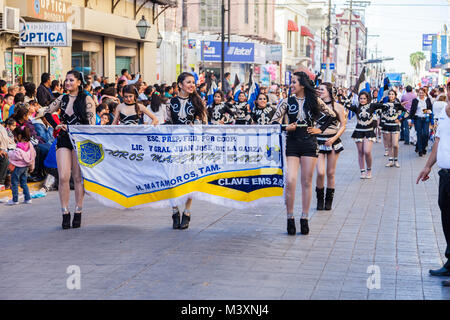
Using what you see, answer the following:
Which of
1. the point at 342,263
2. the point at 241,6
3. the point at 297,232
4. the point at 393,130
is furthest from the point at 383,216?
the point at 241,6

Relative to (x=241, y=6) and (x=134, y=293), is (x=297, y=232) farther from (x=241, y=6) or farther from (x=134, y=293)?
(x=241, y=6)

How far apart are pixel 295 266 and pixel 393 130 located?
11.2 metres

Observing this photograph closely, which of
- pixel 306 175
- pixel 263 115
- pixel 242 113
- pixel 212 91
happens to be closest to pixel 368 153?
pixel 263 115

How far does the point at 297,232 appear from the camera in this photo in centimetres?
882

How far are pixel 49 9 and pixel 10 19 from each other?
3191 millimetres

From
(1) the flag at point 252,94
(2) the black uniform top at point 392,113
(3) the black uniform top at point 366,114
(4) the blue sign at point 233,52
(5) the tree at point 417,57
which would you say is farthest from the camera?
(5) the tree at point 417,57

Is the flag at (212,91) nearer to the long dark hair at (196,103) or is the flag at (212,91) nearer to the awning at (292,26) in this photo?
the long dark hair at (196,103)

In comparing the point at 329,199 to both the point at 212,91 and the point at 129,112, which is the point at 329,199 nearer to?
the point at 129,112

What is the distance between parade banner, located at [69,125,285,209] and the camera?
8.74m

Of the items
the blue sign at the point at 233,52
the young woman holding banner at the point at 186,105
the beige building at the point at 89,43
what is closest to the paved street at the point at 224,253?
the young woman holding banner at the point at 186,105

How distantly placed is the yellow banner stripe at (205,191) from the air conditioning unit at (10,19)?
9439 millimetres

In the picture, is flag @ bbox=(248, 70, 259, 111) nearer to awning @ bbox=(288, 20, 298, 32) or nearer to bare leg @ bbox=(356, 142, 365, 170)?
bare leg @ bbox=(356, 142, 365, 170)

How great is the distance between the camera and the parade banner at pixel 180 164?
8.74 metres

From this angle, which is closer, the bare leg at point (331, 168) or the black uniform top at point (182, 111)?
the black uniform top at point (182, 111)
